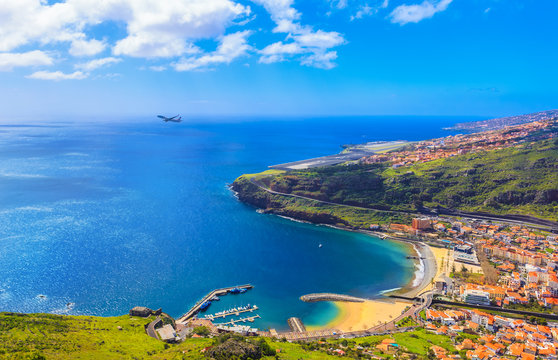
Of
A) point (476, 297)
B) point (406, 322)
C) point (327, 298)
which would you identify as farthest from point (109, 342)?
point (476, 297)

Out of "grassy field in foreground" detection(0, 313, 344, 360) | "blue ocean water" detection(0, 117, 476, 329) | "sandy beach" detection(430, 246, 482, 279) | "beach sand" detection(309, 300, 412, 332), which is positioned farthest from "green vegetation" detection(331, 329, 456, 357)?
"sandy beach" detection(430, 246, 482, 279)

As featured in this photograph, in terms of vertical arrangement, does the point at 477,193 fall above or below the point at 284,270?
above

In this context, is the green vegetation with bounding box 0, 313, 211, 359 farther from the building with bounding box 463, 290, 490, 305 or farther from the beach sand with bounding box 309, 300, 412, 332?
the building with bounding box 463, 290, 490, 305

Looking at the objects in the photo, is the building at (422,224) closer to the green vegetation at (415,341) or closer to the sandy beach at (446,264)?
the sandy beach at (446,264)

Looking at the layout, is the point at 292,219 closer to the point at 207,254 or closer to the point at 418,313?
the point at 207,254

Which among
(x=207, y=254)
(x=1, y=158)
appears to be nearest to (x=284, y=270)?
(x=207, y=254)

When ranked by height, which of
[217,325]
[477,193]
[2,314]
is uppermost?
[477,193]
